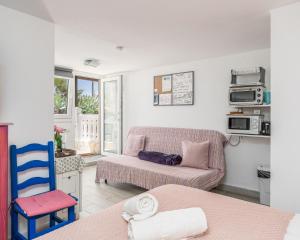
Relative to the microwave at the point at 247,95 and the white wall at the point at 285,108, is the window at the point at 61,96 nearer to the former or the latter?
the microwave at the point at 247,95

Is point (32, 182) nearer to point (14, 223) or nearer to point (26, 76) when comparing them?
point (14, 223)

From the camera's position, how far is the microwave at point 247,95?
9.50ft

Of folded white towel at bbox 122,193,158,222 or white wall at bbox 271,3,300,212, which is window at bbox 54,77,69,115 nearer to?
folded white towel at bbox 122,193,158,222

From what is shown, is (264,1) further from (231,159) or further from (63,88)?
(63,88)

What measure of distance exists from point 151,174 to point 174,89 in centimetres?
180

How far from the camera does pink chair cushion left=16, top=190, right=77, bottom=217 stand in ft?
5.98

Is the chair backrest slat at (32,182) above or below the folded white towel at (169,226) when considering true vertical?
below

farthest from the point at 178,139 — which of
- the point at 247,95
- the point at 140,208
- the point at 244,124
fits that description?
the point at 140,208

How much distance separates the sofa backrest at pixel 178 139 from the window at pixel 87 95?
4.75 feet

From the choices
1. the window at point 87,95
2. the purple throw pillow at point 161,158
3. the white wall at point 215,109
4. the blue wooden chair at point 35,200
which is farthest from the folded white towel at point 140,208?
the window at point 87,95

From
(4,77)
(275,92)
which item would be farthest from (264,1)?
(4,77)

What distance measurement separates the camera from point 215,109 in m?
3.82

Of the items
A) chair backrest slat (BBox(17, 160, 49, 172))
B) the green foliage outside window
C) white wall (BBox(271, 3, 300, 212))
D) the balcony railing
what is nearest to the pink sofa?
white wall (BBox(271, 3, 300, 212))

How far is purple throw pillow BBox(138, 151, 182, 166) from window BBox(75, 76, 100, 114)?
2.22 metres
